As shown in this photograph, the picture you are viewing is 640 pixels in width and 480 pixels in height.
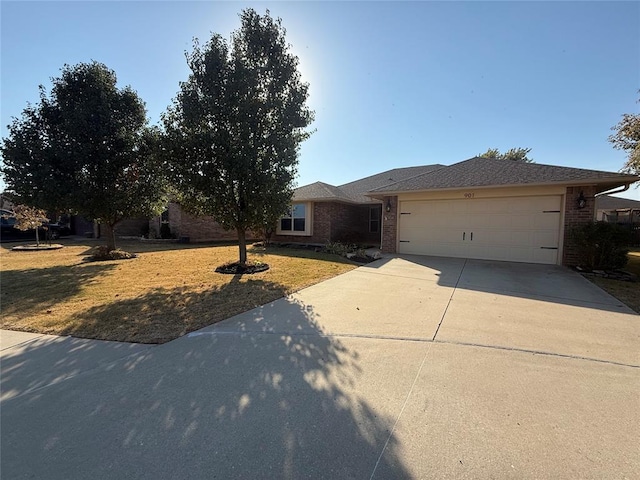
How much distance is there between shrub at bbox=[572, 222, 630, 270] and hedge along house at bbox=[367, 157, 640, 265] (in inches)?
28.9

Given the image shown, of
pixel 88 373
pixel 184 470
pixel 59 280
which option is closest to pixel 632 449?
pixel 184 470

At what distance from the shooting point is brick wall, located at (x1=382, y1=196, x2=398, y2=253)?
12.2 m

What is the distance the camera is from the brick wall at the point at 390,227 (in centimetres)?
1223

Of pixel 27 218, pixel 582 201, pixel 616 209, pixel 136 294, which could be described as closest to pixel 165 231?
pixel 27 218

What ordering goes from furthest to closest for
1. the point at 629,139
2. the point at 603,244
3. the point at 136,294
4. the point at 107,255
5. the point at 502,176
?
the point at 629,139
the point at 107,255
the point at 502,176
the point at 603,244
the point at 136,294

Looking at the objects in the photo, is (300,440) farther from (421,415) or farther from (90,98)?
(90,98)

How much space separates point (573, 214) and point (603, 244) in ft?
4.69

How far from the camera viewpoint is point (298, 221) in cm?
1616

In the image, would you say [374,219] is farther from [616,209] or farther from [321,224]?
[616,209]

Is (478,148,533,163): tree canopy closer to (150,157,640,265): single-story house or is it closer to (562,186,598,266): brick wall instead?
(150,157,640,265): single-story house

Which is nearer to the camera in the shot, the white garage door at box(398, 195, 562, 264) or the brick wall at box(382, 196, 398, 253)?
the white garage door at box(398, 195, 562, 264)

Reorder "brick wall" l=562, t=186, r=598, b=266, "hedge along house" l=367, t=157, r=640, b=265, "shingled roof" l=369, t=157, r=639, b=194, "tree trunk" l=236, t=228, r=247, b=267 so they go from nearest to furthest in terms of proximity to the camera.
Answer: "shingled roof" l=369, t=157, r=639, b=194 → "tree trunk" l=236, t=228, r=247, b=267 → "brick wall" l=562, t=186, r=598, b=266 → "hedge along house" l=367, t=157, r=640, b=265

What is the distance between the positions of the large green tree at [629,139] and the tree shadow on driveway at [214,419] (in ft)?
50.0

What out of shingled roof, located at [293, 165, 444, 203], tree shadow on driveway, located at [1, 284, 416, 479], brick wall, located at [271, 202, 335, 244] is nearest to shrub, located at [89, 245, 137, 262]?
shingled roof, located at [293, 165, 444, 203]
